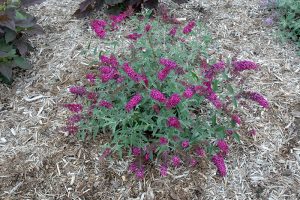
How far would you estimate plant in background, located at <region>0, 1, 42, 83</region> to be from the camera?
3049 mm

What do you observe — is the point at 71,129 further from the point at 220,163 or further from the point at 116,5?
the point at 116,5

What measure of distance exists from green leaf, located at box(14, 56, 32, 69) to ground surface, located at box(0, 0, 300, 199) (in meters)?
0.15

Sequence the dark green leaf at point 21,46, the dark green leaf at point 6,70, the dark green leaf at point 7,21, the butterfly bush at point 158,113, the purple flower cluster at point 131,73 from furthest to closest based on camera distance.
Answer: the dark green leaf at point 21,46 → the dark green leaf at point 6,70 → the dark green leaf at point 7,21 → the butterfly bush at point 158,113 → the purple flower cluster at point 131,73

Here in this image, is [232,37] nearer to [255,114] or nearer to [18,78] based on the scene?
[255,114]

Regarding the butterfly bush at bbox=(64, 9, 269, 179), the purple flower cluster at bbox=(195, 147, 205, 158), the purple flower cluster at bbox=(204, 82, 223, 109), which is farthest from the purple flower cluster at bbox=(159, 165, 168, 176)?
the purple flower cluster at bbox=(204, 82, 223, 109)

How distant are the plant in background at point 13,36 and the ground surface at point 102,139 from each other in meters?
0.19

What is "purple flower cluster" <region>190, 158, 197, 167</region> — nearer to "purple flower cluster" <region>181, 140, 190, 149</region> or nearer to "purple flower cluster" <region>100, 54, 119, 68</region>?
"purple flower cluster" <region>181, 140, 190, 149</region>

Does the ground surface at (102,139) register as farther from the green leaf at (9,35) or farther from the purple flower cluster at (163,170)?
the green leaf at (9,35)

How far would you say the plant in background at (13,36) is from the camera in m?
3.05

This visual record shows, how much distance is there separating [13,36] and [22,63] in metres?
0.25

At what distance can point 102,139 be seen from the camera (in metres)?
2.86

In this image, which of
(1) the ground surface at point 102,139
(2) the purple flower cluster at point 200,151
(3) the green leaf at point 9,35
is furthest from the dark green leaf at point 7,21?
(2) the purple flower cluster at point 200,151

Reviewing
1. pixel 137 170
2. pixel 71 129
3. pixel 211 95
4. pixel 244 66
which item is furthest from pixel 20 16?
pixel 244 66

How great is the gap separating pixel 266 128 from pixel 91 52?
1690 mm
